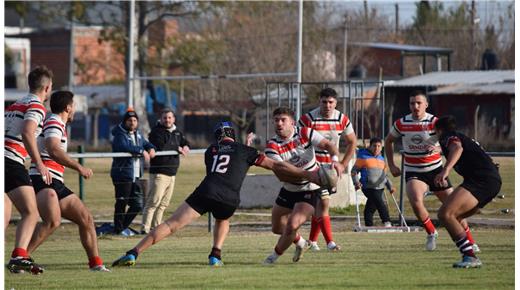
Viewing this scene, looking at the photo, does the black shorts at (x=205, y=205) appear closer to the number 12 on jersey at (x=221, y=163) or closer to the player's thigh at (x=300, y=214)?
the number 12 on jersey at (x=221, y=163)

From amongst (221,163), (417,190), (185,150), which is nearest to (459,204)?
(417,190)

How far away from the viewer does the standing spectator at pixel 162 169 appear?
1980 centimetres

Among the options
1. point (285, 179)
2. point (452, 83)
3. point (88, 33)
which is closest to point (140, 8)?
point (452, 83)

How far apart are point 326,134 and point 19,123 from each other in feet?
15.3

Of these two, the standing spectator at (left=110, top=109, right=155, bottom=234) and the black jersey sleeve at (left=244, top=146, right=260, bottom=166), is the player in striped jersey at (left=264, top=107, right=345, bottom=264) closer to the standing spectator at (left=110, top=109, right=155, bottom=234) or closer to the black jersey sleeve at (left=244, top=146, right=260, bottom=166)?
the black jersey sleeve at (left=244, top=146, right=260, bottom=166)

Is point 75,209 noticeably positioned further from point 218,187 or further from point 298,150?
point 298,150

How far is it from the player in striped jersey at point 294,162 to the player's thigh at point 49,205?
7.76 ft

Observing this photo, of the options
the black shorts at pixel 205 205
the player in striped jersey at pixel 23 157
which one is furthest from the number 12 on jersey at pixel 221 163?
the player in striped jersey at pixel 23 157

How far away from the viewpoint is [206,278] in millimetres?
11875

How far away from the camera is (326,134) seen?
1557 cm

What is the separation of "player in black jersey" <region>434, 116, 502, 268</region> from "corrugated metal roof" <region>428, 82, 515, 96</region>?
126 ft

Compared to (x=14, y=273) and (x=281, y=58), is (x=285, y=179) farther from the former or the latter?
(x=281, y=58)

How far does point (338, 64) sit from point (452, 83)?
10151mm

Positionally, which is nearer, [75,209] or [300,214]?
[75,209]
